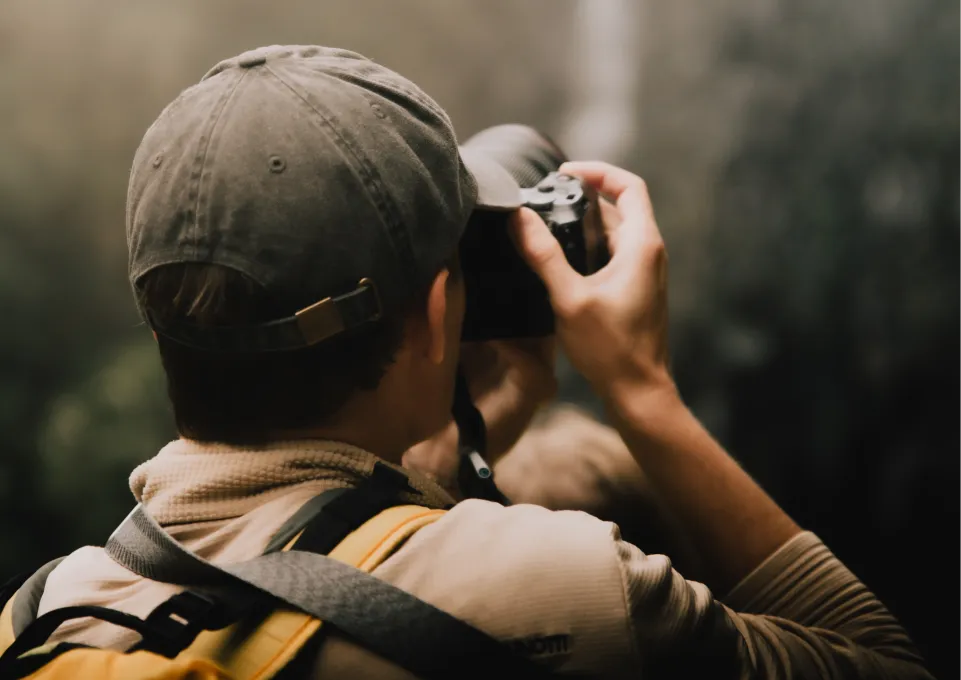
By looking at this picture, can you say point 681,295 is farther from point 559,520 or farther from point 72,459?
point 72,459

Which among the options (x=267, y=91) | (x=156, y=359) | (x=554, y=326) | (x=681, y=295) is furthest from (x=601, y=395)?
(x=156, y=359)

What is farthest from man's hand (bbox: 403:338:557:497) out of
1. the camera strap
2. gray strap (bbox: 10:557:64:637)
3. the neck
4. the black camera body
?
gray strap (bbox: 10:557:64:637)

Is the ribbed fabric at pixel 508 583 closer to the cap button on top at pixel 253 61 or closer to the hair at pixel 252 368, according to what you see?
the hair at pixel 252 368

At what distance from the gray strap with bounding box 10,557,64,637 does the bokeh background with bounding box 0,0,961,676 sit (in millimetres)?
781

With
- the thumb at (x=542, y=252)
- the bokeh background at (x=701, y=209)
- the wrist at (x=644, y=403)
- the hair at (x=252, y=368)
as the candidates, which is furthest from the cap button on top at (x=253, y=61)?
the bokeh background at (x=701, y=209)

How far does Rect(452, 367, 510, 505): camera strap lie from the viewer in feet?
2.95

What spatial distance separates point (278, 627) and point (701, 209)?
912 mm

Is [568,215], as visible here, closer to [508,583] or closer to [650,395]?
[650,395]

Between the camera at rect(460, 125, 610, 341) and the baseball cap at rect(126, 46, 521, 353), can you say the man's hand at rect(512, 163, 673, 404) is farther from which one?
the baseball cap at rect(126, 46, 521, 353)

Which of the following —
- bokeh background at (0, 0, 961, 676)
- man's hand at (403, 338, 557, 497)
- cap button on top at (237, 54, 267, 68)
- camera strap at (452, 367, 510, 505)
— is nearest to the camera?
cap button on top at (237, 54, 267, 68)

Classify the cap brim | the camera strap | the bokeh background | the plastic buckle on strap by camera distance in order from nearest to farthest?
the plastic buckle on strap
the cap brim
the camera strap
the bokeh background

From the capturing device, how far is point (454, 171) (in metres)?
0.67

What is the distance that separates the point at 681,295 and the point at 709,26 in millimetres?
363

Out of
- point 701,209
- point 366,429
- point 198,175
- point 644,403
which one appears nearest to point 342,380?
point 366,429
